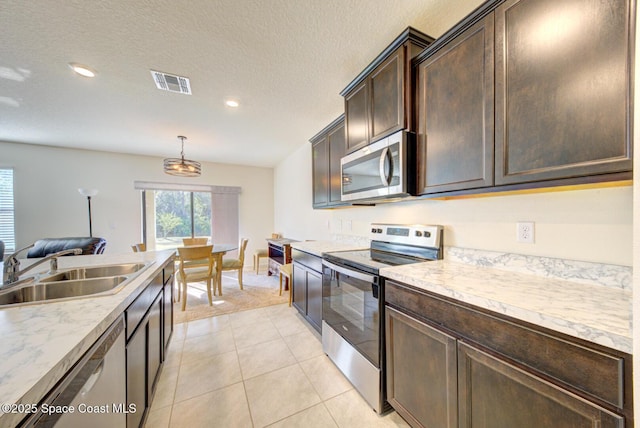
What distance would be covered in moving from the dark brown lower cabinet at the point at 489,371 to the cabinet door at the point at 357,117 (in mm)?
1216

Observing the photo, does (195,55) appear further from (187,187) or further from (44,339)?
(187,187)

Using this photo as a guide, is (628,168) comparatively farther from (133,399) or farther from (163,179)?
(163,179)

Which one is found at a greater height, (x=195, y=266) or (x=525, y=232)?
(x=525, y=232)

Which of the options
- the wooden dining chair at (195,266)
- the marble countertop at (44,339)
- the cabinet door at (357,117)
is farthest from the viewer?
the wooden dining chair at (195,266)

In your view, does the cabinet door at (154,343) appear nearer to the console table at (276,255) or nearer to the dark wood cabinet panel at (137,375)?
the dark wood cabinet panel at (137,375)

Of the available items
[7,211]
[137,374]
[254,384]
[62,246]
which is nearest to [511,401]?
[254,384]

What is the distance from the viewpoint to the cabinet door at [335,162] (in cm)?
241

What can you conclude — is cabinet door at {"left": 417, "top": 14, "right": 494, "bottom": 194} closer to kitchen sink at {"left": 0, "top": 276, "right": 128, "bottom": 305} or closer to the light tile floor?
the light tile floor

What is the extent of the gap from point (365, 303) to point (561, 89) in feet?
4.67

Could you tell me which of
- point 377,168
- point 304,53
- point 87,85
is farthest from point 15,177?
point 377,168

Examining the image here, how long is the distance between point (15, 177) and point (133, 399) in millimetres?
5088

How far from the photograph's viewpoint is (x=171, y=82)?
2.09 m

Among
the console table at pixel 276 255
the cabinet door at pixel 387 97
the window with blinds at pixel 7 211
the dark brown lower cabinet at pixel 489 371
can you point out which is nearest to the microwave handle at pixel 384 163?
the cabinet door at pixel 387 97

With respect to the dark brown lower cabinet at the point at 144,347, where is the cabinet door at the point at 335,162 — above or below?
above
